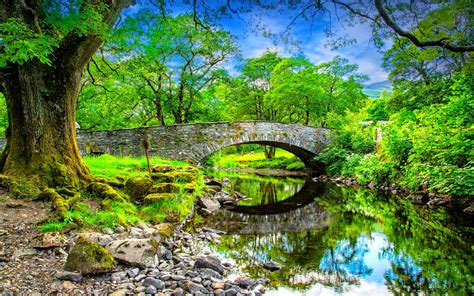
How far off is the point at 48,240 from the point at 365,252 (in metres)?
4.55

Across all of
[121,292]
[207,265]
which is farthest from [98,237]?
[207,265]

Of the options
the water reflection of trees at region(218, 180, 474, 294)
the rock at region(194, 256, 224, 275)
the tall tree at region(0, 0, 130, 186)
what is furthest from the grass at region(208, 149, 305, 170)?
the rock at region(194, 256, 224, 275)

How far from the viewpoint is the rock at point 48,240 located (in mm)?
3555

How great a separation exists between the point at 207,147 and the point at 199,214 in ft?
26.8

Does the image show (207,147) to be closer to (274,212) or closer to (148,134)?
(148,134)

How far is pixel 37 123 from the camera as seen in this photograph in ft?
18.2

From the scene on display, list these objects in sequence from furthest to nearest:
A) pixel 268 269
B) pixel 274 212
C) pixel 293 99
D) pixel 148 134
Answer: pixel 293 99, pixel 148 134, pixel 274 212, pixel 268 269

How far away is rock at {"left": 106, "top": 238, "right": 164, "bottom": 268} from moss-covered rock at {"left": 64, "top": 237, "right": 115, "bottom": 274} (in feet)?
0.71

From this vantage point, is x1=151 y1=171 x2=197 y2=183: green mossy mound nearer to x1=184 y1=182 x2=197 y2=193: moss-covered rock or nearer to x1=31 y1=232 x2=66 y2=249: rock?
x1=184 y1=182 x2=197 y2=193: moss-covered rock

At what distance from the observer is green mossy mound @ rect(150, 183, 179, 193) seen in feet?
22.5

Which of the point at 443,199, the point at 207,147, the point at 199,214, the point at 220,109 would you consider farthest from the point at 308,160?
the point at 199,214

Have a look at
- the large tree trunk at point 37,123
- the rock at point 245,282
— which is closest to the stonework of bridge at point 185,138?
the large tree trunk at point 37,123

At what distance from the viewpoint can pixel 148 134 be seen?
14.8 meters

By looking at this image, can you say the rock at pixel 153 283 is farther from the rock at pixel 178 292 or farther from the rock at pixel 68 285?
the rock at pixel 68 285
